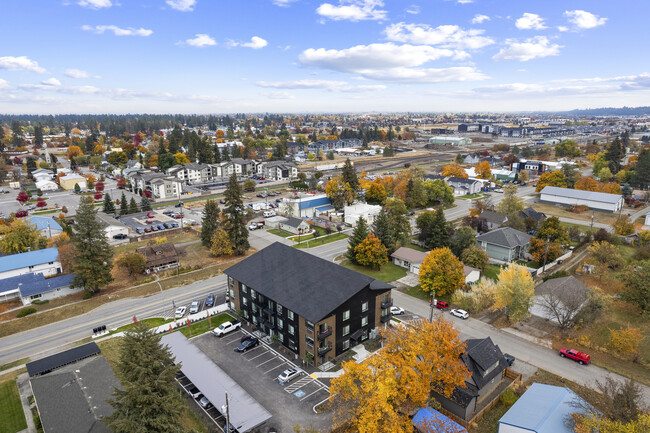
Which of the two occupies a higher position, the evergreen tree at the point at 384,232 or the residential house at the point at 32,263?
the evergreen tree at the point at 384,232

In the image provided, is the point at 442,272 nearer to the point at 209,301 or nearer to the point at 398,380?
the point at 398,380

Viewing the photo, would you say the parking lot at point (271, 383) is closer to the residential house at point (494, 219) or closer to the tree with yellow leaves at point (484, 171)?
the residential house at point (494, 219)

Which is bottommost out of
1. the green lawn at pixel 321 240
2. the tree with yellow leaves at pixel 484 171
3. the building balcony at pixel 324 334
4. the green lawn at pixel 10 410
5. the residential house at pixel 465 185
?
the green lawn at pixel 10 410

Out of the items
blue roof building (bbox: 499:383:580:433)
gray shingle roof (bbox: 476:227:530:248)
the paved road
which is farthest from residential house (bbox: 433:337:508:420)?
gray shingle roof (bbox: 476:227:530:248)

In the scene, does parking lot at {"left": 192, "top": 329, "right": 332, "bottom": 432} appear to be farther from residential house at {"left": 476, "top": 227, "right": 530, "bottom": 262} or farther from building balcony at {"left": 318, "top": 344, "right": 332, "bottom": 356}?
residential house at {"left": 476, "top": 227, "right": 530, "bottom": 262}

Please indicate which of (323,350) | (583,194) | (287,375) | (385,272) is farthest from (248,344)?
(583,194)

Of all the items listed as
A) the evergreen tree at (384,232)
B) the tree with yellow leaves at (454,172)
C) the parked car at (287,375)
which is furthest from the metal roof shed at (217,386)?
the tree with yellow leaves at (454,172)
